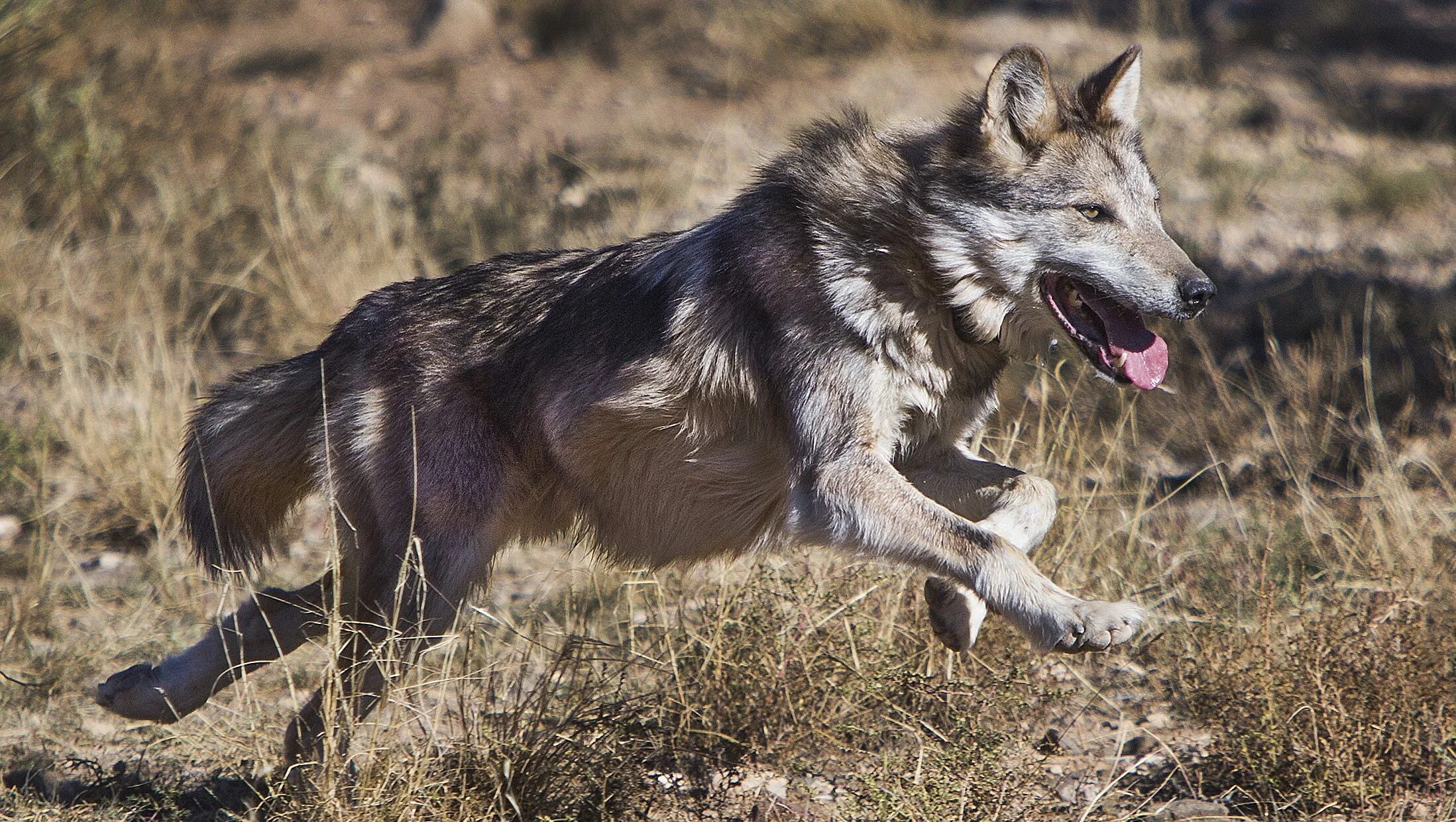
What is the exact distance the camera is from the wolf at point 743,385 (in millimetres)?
4141

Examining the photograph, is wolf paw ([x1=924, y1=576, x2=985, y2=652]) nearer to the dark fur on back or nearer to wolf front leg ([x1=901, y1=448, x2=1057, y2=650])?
wolf front leg ([x1=901, y1=448, x2=1057, y2=650])

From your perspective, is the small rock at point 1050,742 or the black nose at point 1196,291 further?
the small rock at point 1050,742

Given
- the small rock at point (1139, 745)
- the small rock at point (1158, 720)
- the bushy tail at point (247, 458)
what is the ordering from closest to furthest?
the bushy tail at point (247, 458) → the small rock at point (1139, 745) → the small rock at point (1158, 720)

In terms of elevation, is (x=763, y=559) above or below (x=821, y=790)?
above

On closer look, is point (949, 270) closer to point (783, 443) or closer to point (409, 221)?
point (783, 443)

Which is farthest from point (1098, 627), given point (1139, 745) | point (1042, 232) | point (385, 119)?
point (385, 119)

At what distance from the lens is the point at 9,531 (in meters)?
6.55

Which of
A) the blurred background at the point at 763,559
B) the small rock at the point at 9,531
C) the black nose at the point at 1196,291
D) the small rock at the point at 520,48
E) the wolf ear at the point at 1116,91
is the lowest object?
the small rock at the point at 9,531

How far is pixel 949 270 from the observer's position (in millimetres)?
4184

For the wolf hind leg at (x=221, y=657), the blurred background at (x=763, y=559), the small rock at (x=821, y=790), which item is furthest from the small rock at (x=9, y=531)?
the small rock at (x=821, y=790)

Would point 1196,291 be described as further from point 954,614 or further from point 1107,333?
point 954,614

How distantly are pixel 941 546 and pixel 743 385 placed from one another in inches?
32.5

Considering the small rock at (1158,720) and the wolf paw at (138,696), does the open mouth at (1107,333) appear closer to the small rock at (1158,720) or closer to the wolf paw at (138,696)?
the small rock at (1158,720)

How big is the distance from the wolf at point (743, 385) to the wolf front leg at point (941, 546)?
0.4 inches
